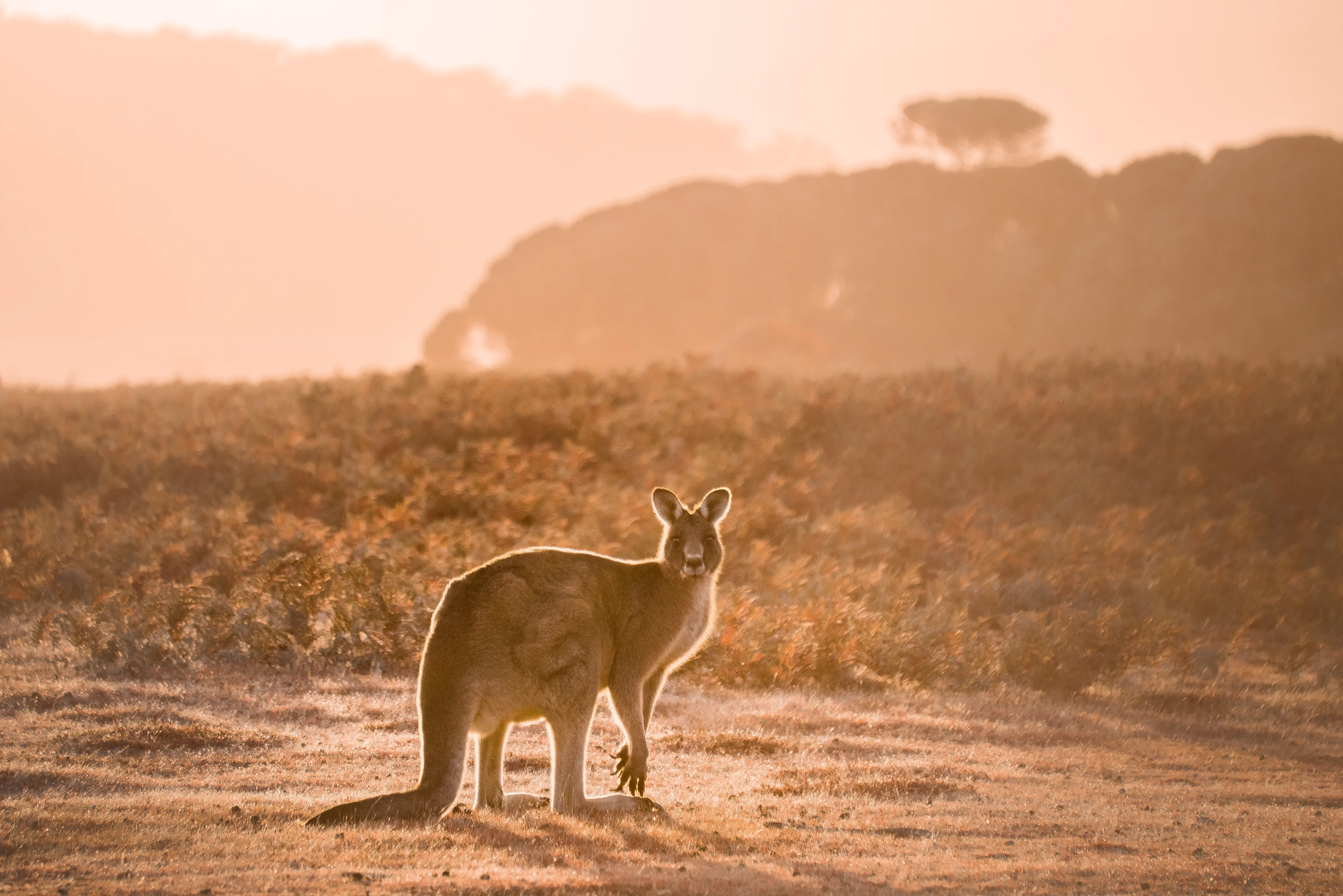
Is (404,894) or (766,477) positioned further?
(766,477)

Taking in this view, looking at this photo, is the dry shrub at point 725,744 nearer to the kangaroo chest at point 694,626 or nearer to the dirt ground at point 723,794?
the dirt ground at point 723,794

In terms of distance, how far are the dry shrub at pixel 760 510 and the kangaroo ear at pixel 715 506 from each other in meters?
5.14

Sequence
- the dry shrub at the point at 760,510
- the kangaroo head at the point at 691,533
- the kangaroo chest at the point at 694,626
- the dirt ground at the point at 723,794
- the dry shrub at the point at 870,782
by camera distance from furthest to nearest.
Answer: the dry shrub at the point at 760,510 → the dry shrub at the point at 870,782 → the kangaroo chest at the point at 694,626 → the kangaroo head at the point at 691,533 → the dirt ground at the point at 723,794

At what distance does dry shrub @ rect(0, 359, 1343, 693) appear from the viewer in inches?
521

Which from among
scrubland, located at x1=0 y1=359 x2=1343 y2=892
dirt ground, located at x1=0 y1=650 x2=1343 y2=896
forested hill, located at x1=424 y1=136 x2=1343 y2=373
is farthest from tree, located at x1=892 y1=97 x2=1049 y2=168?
dirt ground, located at x1=0 y1=650 x2=1343 y2=896

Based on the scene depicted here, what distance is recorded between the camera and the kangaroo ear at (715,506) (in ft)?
25.2

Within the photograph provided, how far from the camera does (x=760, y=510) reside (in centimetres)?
1875

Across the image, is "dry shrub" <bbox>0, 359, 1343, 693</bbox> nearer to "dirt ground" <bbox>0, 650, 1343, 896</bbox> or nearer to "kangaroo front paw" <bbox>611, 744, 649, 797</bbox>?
"dirt ground" <bbox>0, 650, 1343, 896</bbox>

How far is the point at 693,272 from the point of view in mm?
61250

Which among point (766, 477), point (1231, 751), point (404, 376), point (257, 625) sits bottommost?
point (1231, 751)

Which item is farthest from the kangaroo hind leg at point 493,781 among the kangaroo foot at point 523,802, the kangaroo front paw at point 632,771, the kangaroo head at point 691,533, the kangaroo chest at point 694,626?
the kangaroo head at point 691,533

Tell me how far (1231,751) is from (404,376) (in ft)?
60.5

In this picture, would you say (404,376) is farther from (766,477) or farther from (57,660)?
(57,660)

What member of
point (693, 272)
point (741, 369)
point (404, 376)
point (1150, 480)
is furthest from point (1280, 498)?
point (693, 272)
